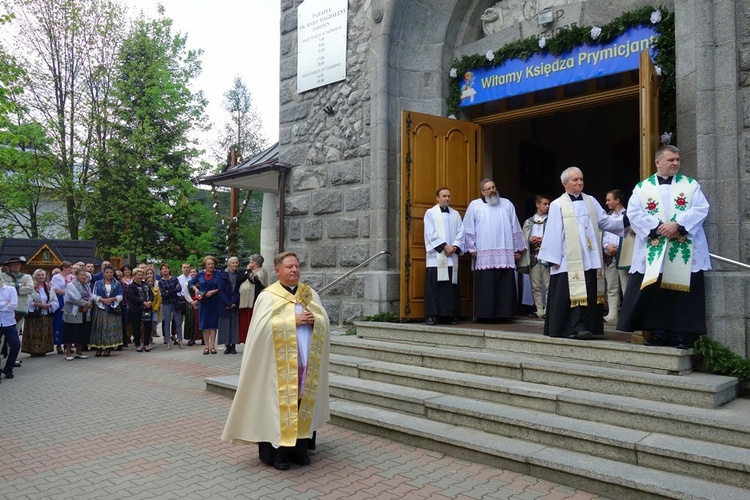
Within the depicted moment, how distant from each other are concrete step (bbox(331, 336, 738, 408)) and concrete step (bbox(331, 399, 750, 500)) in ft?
2.19

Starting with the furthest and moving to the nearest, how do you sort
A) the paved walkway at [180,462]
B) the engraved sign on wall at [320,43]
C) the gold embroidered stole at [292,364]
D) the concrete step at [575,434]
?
the engraved sign on wall at [320,43], the gold embroidered stole at [292,364], the paved walkway at [180,462], the concrete step at [575,434]

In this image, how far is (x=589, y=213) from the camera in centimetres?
653

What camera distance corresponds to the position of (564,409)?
A: 527 centimetres

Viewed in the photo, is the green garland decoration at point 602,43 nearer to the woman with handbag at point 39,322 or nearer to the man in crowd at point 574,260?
the man in crowd at point 574,260

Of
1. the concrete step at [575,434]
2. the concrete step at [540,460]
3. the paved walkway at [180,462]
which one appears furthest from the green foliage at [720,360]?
the paved walkway at [180,462]

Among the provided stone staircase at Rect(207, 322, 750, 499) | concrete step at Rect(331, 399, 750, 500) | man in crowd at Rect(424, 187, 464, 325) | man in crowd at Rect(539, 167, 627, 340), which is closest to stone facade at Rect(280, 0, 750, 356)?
man in crowd at Rect(424, 187, 464, 325)

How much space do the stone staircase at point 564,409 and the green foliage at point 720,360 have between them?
0.51ft

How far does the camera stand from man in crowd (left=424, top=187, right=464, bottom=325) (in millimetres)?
8266

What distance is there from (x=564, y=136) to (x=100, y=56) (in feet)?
59.9

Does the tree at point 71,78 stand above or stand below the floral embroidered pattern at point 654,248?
above

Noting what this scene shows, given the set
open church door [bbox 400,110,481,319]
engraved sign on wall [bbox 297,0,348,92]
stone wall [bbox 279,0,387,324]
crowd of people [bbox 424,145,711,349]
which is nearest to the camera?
crowd of people [bbox 424,145,711,349]

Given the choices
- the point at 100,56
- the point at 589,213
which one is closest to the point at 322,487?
the point at 589,213

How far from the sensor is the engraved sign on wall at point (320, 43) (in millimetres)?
9930

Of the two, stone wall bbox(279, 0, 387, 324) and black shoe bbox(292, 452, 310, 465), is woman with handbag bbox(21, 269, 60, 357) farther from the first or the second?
black shoe bbox(292, 452, 310, 465)
